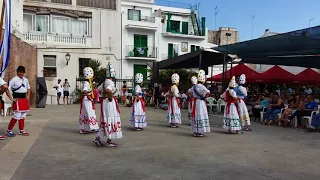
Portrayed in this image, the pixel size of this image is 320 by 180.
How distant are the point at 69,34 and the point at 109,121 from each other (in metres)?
19.9

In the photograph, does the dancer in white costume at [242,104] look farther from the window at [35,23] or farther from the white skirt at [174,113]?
the window at [35,23]

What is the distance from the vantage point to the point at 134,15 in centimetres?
3005

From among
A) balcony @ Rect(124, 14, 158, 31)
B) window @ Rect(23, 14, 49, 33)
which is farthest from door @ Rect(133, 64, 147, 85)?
window @ Rect(23, 14, 49, 33)

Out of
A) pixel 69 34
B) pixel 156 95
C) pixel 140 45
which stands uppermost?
pixel 69 34

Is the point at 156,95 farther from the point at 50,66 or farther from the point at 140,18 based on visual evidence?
the point at 140,18

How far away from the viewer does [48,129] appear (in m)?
10.2

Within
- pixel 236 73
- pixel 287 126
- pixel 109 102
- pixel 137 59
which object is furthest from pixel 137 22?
pixel 109 102

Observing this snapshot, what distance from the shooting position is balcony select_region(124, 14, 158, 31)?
95.2 ft

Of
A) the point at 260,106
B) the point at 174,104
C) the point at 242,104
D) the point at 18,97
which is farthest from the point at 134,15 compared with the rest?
the point at 18,97

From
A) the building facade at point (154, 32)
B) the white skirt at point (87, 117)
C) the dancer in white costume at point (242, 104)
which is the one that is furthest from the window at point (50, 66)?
the dancer in white costume at point (242, 104)

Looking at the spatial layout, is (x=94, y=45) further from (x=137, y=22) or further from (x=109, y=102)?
(x=109, y=102)

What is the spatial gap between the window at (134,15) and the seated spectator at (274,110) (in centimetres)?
1995

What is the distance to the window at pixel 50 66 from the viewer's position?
79.3 ft

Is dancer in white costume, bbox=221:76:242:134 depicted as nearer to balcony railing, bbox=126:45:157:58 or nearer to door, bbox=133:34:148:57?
balcony railing, bbox=126:45:157:58
